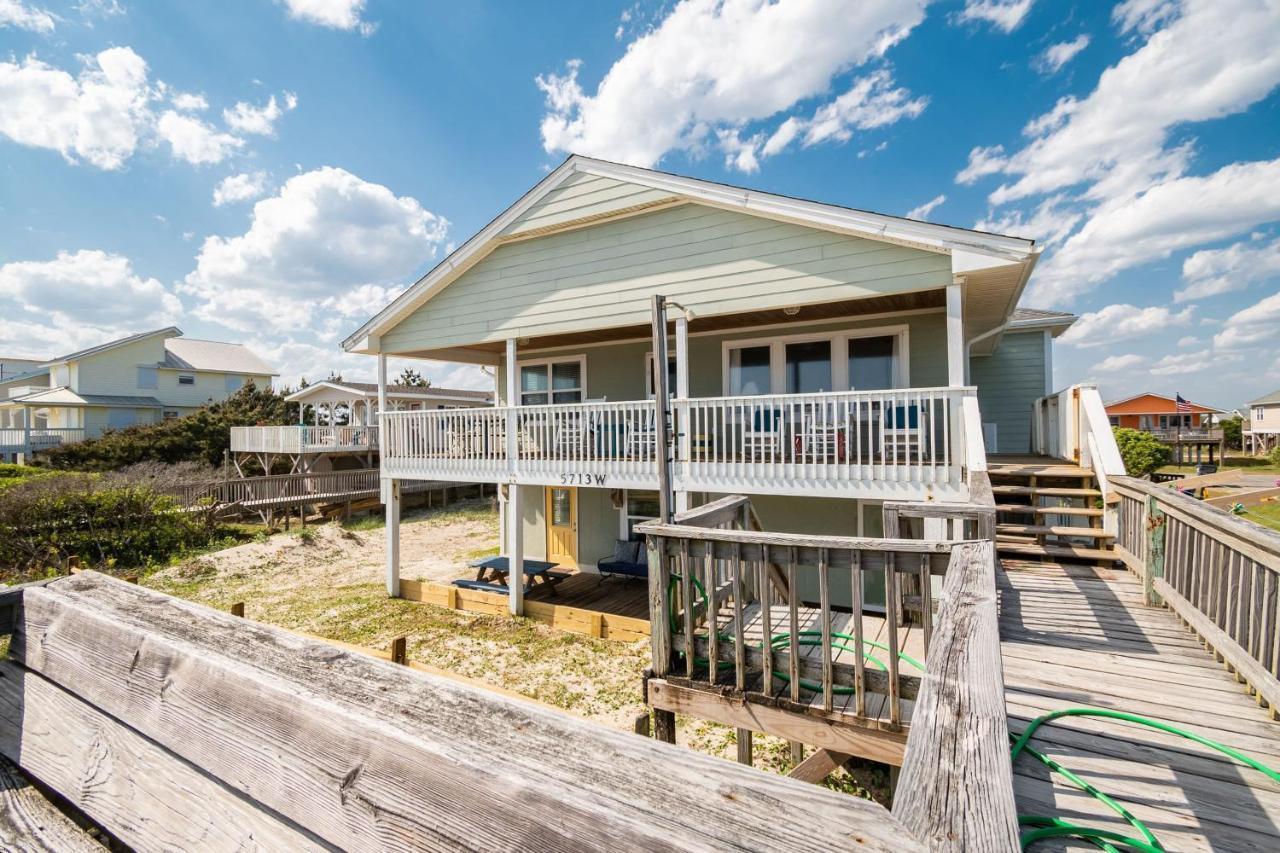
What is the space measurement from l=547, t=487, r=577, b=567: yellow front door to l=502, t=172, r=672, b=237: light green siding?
18.3ft

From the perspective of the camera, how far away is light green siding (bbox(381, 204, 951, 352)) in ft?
24.0

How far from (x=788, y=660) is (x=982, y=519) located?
179cm

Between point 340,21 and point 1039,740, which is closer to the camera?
point 1039,740

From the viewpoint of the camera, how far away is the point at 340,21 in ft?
35.4

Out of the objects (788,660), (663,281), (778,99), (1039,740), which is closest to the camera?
(1039,740)


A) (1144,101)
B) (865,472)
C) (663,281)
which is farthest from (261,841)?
(1144,101)

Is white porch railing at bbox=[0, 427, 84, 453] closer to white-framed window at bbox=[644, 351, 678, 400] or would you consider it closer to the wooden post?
white-framed window at bbox=[644, 351, 678, 400]

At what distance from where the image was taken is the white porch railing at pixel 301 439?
67.8 feet

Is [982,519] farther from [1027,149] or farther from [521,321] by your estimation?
[1027,149]

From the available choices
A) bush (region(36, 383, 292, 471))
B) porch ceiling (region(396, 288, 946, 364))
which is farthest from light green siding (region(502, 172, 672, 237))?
bush (region(36, 383, 292, 471))

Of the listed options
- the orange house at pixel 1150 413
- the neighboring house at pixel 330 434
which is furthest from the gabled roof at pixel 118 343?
the orange house at pixel 1150 413

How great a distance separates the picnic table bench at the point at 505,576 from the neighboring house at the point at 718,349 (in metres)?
1.14

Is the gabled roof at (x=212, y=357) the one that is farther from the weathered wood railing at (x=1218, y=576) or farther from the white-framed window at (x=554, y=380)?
the weathered wood railing at (x=1218, y=576)

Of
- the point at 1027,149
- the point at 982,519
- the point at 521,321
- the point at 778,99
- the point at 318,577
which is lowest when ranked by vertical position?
the point at 318,577
